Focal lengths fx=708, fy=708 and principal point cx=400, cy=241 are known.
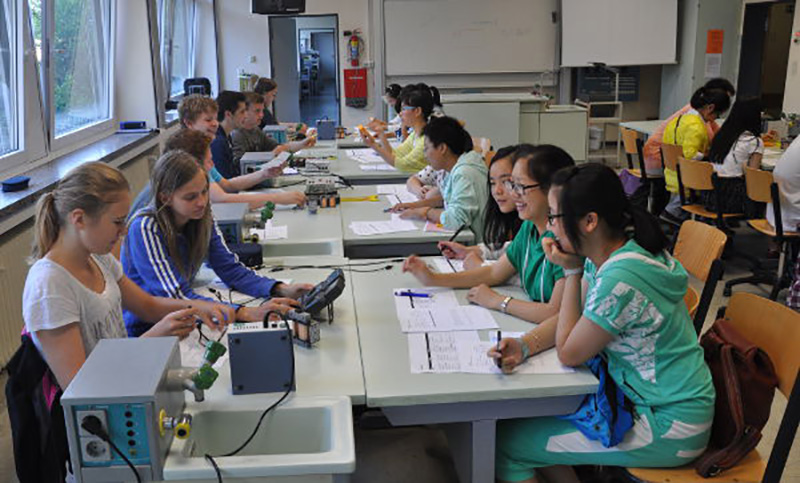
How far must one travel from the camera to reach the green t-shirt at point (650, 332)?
5.55 feet

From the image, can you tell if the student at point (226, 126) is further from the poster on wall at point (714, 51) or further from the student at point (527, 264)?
the poster on wall at point (714, 51)

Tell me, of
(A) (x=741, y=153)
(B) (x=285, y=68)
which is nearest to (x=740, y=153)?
(A) (x=741, y=153)

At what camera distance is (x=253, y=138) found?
5.32 m

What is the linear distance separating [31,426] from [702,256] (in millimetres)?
2097

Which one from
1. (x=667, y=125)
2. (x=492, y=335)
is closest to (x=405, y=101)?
(x=667, y=125)

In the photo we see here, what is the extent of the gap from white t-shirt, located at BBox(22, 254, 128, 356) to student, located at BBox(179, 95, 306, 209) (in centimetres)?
164

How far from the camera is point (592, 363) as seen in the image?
1.84 m

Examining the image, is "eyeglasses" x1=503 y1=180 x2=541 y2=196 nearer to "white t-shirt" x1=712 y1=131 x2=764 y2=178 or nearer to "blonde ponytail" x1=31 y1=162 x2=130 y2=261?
"blonde ponytail" x1=31 y1=162 x2=130 y2=261

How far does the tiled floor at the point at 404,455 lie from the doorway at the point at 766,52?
7.16 meters

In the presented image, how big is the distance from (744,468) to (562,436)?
453 mm

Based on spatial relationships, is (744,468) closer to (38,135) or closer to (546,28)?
(38,135)

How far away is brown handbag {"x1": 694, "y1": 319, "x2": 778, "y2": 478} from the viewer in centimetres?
174

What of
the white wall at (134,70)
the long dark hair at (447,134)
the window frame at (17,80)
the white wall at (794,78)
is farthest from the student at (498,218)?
the white wall at (794,78)

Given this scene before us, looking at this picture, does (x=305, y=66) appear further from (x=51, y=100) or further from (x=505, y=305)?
(x=505, y=305)
